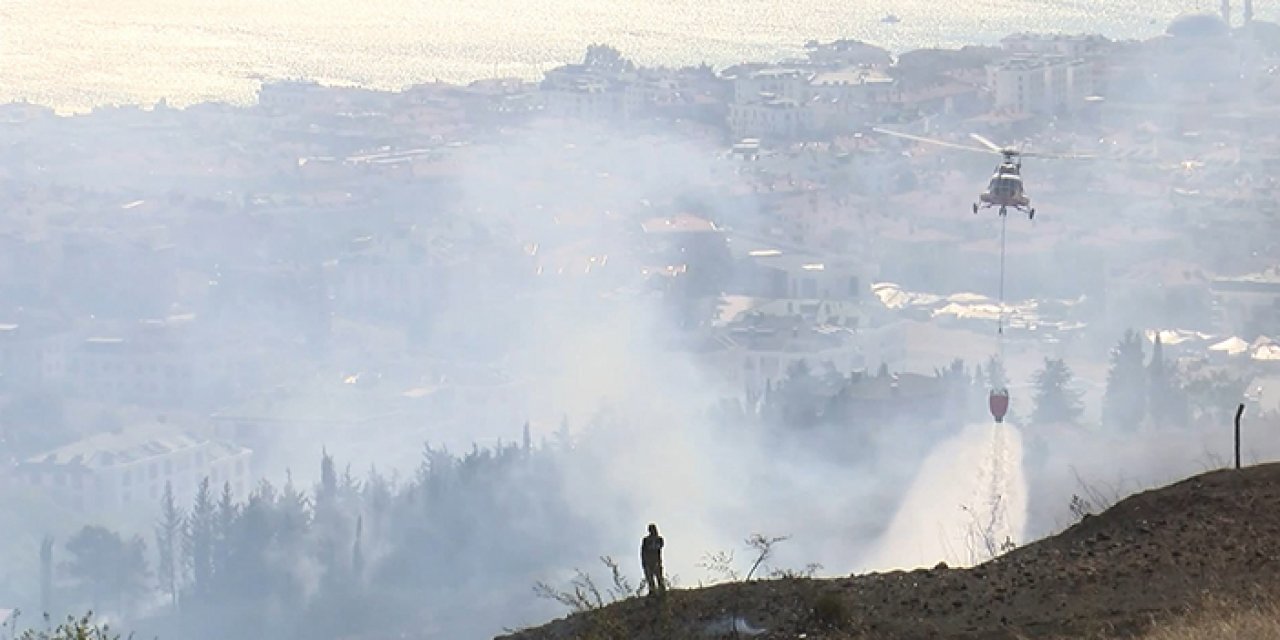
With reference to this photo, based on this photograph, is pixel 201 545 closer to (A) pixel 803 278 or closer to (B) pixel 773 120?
(A) pixel 803 278

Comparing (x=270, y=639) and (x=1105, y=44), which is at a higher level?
(x=1105, y=44)

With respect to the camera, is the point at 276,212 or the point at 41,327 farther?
the point at 276,212

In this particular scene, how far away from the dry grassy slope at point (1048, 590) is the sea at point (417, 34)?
189ft

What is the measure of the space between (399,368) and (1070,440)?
45.2 feet

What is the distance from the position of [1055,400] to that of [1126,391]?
2.97 feet

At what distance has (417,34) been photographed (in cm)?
7612

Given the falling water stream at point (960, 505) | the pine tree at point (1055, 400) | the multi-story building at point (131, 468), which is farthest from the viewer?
the multi-story building at point (131, 468)

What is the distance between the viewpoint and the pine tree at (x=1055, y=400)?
Answer: 30812 millimetres

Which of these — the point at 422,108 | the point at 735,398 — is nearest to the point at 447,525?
the point at 735,398

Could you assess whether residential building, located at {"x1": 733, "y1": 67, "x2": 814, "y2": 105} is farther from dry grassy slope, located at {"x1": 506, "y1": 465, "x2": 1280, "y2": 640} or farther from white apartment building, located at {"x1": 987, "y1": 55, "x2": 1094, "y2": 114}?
dry grassy slope, located at {"x1": 506, "y1": 465, "x2": 1280, "y2": 640}

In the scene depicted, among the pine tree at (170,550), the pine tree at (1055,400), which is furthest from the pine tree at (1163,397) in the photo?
the pine tree at (170,550)

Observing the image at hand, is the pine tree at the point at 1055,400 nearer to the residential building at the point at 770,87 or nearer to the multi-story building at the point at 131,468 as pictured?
the multi-story building at the point at 131,468

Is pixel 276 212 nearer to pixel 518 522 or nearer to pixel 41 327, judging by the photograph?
pixel 41 327

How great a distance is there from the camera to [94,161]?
185 ft
